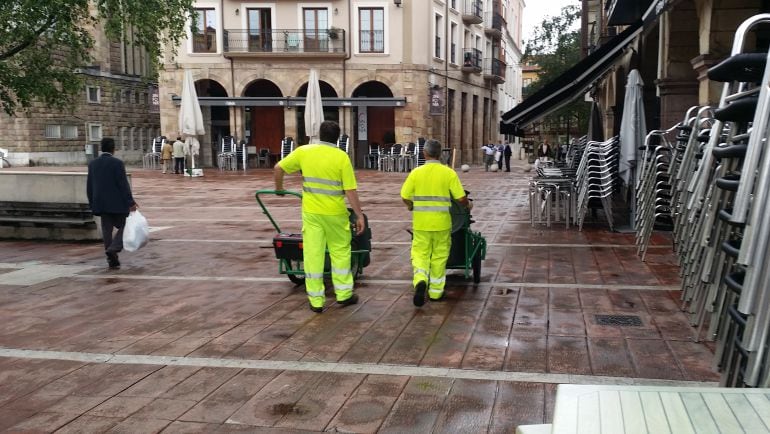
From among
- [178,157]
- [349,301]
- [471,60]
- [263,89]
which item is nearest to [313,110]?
[178,157]

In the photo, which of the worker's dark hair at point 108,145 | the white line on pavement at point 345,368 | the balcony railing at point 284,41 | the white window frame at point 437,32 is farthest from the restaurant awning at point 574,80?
the white window frame at point 437,32

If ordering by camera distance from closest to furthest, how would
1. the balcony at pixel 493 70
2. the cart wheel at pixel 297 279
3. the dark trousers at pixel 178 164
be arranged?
1. the cart wheel at pixel 297 279
2. the dark trousers at pixel 178 164
3. the balcony at pixel 493 70

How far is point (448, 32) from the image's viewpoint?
3772 cm

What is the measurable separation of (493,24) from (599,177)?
37476mm

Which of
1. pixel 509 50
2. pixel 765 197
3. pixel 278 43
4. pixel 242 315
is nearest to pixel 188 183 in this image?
pixel 278 43

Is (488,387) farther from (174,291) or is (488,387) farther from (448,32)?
(448,32)

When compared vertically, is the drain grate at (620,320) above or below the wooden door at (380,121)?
below

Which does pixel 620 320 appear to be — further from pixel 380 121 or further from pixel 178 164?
pixel 380 121

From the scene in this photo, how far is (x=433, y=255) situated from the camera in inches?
260

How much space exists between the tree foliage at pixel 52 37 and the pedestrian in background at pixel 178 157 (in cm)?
1775

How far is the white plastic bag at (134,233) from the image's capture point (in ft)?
28.3

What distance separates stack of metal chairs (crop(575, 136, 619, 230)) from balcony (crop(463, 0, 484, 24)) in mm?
30508

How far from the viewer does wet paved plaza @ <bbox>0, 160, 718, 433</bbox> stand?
3947 mm

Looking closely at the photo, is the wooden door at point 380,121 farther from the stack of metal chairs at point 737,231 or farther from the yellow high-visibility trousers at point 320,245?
the stack of metal chairs at point 737,231
